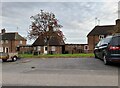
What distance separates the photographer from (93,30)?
60.6 meters

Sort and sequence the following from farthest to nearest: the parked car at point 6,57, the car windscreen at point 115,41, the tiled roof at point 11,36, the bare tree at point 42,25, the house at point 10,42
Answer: the tiled roof at point 11,36, the house at point 10,42, the bare tree at point 42,25, the parked car at point 6,57, the car windscreen at point 115,41

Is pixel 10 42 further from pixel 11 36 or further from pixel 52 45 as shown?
pixel 52 45

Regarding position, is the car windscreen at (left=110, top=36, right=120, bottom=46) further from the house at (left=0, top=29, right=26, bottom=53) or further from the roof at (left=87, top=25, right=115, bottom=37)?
the house at (left=0, top=29, right=26, bottom=53)

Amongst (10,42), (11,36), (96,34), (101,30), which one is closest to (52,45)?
(96,34)

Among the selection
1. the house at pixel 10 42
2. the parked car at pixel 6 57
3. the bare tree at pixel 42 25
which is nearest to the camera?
the parked car at pixel 6 57

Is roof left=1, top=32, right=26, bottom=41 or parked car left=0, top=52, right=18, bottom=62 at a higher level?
roof left=1, top=32, right=26, bottom=41

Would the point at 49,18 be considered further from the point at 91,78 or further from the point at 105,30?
the point at 91,78

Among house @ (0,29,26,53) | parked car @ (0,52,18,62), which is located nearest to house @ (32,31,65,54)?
house @ (0,29,26,53)

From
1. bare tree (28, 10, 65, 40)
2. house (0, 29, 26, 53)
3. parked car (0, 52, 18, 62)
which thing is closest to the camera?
parked car (0, 52, 18, 62)

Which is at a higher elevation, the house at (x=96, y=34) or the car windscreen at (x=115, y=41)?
the house at (x=96, y=34)

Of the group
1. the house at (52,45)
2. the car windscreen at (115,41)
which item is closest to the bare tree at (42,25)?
the house at (52,45)

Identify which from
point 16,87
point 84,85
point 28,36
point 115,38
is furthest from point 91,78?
point 28,36

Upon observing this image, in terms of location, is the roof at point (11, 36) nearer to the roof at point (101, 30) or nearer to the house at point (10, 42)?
the house at point (10, 42)

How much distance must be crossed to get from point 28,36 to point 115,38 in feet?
113
